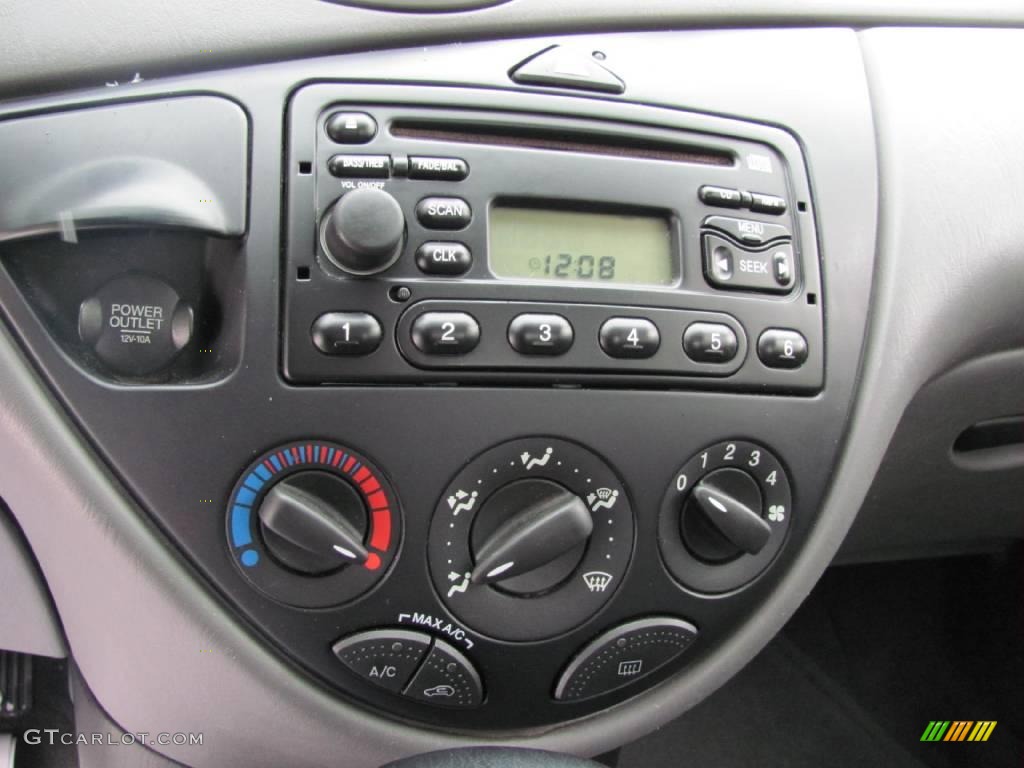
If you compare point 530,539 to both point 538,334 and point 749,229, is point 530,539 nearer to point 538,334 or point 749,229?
point 538,334

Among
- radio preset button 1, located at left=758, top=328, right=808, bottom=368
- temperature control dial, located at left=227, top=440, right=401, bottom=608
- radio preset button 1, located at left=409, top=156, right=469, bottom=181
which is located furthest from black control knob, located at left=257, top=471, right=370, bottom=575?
radio preset button 1, located at left=758, top=328, right=808, bottom=368

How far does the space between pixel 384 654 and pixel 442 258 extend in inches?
11.3

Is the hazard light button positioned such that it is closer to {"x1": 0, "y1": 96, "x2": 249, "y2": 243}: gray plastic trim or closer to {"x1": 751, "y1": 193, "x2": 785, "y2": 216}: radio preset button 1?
{"x1": 0, "y1": 96, "x2": 249, "y2": 243}: gray plastic trim

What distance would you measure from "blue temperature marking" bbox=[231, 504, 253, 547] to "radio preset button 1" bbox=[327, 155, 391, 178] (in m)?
0.24

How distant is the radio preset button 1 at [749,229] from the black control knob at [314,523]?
34 cm

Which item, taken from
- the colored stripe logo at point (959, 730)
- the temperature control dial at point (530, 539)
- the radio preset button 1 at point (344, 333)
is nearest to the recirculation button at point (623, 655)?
the temperature control dial at point (530, 539)

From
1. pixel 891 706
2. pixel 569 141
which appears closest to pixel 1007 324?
pixel 569 141

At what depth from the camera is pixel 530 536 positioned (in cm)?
60

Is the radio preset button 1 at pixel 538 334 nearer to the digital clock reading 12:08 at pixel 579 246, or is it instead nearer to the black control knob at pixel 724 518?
the digital clock reading 12:08 at pixel 579 246

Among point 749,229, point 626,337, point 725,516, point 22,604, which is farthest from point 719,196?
point 22,604

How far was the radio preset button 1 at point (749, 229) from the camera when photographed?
675 millimetres

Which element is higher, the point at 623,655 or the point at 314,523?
the point at 314,523

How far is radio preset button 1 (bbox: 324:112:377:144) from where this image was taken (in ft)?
2.01

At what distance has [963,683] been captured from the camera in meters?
1.29
